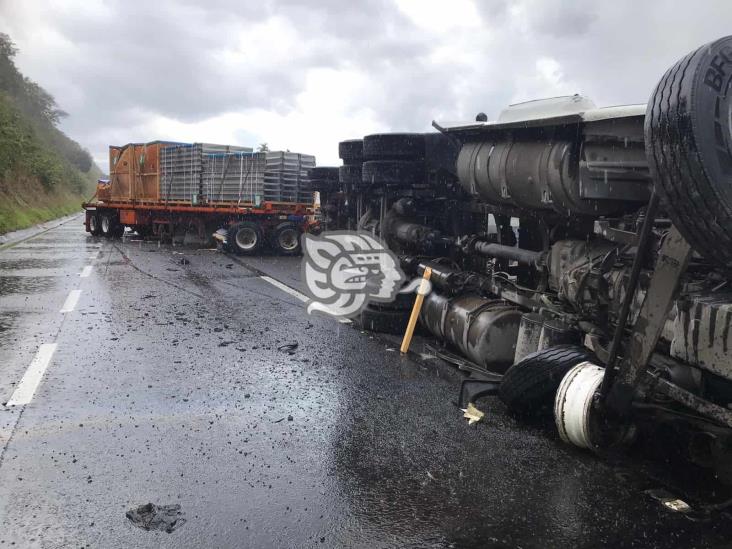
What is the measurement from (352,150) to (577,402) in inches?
234

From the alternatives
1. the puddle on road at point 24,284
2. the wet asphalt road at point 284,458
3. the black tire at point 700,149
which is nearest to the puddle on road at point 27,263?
the puddle on road at point 24,284

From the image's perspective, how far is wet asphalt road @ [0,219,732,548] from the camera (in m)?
2.80

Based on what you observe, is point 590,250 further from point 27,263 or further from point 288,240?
point 288,240

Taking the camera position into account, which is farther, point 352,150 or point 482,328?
point 352,150

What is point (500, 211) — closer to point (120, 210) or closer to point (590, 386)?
point (590, 386)

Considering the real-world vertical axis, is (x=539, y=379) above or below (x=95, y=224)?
above

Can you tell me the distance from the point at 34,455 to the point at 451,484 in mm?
2447

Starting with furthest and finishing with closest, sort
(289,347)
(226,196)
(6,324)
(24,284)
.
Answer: (226,196) < (24,284) < (6,324) < (289,347)

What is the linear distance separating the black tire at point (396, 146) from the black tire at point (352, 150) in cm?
154

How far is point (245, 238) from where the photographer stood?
56.9 ft

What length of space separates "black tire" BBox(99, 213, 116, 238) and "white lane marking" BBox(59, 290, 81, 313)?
13.4 meters

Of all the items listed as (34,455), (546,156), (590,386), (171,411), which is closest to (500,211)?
(546,156)

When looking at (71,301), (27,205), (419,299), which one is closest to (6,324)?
(71,301)

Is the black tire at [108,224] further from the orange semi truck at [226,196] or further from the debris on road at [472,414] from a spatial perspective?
the debris on road at [472,414]
